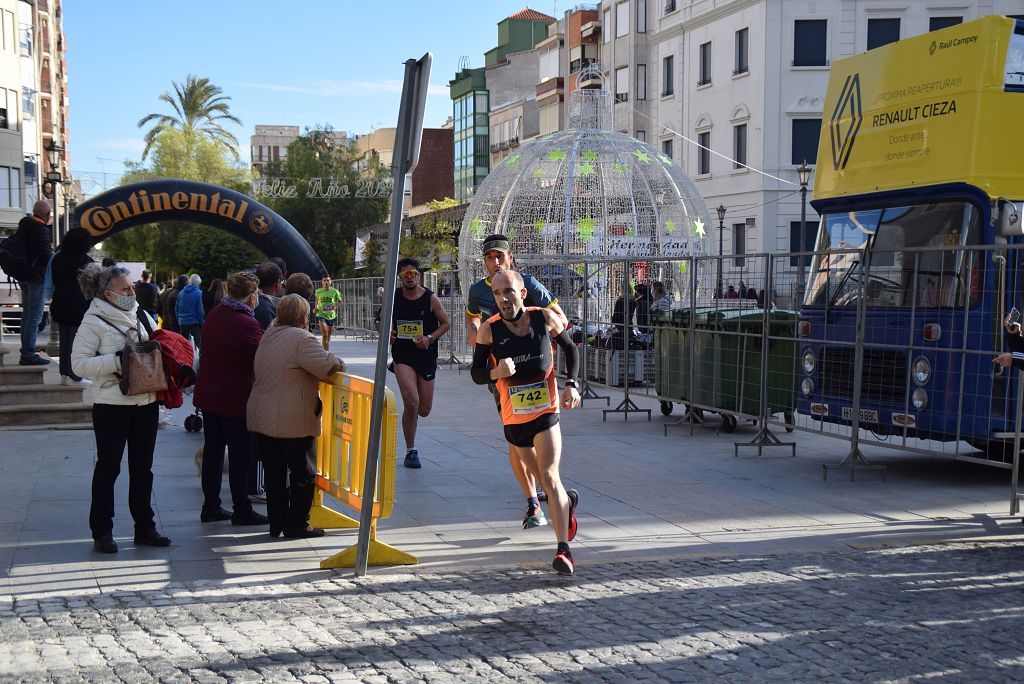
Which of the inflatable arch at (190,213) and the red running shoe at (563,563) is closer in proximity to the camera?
the red running shoe at (563,563)

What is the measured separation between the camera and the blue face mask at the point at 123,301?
7.27 metres

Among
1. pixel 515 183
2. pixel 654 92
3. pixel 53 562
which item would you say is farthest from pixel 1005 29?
pixel 654 92

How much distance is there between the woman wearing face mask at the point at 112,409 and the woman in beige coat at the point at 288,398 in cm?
68

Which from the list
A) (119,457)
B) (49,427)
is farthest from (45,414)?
(119,457)

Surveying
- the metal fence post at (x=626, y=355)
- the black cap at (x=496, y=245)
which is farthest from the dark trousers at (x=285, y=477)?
the metal fence post at (x=626, y=355)

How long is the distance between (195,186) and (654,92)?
108ft

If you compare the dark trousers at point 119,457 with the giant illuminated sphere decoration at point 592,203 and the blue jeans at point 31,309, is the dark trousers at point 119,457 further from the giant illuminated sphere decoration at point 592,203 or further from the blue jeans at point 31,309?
the giant illuminated sphere decoration at point 592,203

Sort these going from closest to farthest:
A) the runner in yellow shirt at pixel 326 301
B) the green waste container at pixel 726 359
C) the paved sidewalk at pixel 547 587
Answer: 1. the paved sidewalk at pixel 547 587
2. the green waste container at pixel 726 359
3. the runner in yellow shirt at pixel 326 301

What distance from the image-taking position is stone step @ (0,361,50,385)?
1298cm

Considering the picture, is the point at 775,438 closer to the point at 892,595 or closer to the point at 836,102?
the point at 836,102

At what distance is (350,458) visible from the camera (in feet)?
24.3

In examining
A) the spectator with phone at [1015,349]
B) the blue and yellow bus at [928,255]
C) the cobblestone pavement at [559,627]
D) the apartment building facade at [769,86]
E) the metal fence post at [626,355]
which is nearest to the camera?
the cobblestone pavement at [559,627]

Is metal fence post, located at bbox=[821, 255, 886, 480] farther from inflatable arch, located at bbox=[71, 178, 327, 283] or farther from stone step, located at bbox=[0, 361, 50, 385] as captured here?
inflatable arch, located at bbox=[71, 178, 327, 283]

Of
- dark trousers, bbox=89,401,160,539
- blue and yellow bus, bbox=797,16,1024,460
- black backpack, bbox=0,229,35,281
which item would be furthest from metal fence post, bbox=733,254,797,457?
black backpack, bbox=0,229,35,281
